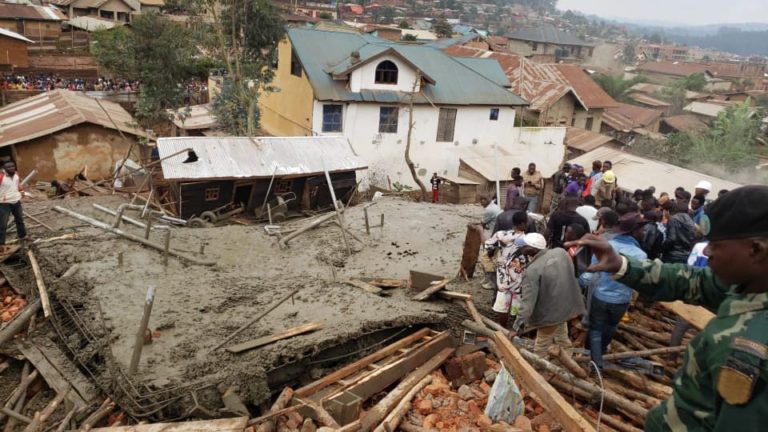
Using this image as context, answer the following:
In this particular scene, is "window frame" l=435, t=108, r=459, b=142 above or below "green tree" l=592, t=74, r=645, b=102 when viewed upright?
below

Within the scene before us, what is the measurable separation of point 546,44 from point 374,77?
66574 millimetres

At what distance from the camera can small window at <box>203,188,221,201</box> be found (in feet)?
53.9

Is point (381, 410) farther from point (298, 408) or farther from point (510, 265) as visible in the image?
point (510, 265)

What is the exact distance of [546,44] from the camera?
82250 mm

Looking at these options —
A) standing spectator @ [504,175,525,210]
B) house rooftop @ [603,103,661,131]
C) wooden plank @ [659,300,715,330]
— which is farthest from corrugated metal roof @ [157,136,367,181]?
house rooftop @ [603,103,661,131]

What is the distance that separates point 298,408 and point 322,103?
19.4m

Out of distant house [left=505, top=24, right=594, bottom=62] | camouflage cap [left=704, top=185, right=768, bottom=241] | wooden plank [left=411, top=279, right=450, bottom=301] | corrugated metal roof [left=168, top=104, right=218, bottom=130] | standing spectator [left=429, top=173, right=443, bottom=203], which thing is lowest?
standing spectator [left=429, top=173, right=443, bottom=203]

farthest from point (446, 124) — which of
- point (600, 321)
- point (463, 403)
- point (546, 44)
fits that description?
point (546, 44)

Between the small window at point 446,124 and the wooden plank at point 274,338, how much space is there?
2072 centimetres

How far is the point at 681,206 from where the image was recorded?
8.51 metres

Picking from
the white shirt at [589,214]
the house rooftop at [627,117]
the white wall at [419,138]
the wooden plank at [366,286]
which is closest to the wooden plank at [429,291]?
the wooden plank at [366,286]

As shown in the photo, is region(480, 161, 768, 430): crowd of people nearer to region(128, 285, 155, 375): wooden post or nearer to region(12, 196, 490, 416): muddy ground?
region(12, 196, 490, 416): muddy ground

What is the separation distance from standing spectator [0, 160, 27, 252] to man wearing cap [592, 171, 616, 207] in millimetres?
11433

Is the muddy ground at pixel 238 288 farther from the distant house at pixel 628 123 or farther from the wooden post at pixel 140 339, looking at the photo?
the distant house at pixel 628 123
